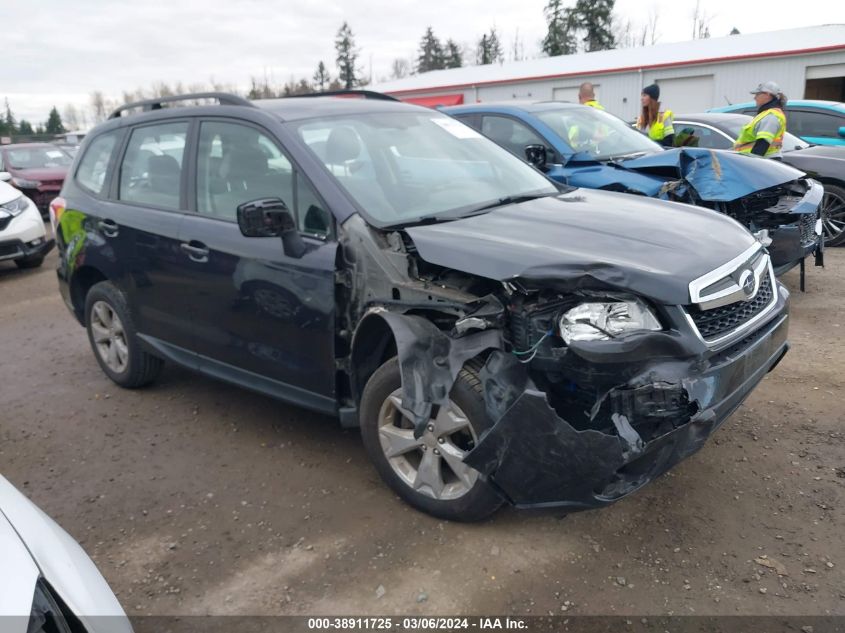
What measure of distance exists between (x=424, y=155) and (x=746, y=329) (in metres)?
1.94

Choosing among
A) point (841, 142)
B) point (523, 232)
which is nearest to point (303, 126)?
point (523, 232)

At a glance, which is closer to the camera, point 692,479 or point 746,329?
point 746,329

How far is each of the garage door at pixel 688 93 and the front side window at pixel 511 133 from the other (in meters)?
19.1

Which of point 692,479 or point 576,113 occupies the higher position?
point 576,113

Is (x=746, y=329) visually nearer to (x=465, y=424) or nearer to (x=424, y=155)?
(x=465, y=424)

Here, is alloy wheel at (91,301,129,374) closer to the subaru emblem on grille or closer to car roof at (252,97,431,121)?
car roof at (252,97,431,121)

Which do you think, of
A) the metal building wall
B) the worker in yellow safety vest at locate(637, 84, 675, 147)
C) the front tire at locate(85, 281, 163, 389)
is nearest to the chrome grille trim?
the front tire at locate(85, 281, 163, 389)

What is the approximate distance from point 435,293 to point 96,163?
323 centimetres

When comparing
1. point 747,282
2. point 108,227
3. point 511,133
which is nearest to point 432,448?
point 747,282

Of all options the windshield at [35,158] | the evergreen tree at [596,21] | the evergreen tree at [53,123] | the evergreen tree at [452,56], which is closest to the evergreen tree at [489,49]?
the evergreen tree at [452,56]

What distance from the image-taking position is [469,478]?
3061 millimetres

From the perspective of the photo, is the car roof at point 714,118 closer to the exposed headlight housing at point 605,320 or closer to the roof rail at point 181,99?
the roof rail at point 181,99

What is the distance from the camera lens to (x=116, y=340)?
4992 millimetres

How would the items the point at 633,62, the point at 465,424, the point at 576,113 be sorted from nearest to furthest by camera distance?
the point at 465,424, the point at 576,113, the point at 633,62
